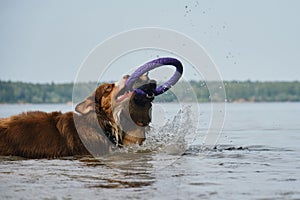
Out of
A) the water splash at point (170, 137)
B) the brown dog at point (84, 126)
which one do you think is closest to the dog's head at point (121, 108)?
the brown dog at point (84, 126)

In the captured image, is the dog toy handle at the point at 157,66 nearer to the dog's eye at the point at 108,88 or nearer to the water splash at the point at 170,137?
the dog's eye at the point at 108,88

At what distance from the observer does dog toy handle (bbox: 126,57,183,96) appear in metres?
9.04

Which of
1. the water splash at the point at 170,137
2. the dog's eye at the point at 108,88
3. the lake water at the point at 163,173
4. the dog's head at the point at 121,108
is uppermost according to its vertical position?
the dog's eye at the point at 108,88

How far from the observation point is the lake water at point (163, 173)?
637cm

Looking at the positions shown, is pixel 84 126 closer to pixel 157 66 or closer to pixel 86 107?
pixel 86 107

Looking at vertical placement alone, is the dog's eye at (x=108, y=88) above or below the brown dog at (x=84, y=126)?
above

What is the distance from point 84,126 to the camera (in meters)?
9.31

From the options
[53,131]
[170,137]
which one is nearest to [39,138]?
[53,131]

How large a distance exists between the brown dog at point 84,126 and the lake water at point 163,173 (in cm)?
25

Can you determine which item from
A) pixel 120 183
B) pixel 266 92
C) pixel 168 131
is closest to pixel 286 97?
pixel 266 92

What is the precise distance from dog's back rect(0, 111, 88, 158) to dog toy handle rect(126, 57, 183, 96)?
1.22m

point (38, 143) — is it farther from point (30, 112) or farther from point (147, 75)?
point (147, 75)

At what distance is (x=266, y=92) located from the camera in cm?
6122

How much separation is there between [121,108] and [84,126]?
26.1 inches
